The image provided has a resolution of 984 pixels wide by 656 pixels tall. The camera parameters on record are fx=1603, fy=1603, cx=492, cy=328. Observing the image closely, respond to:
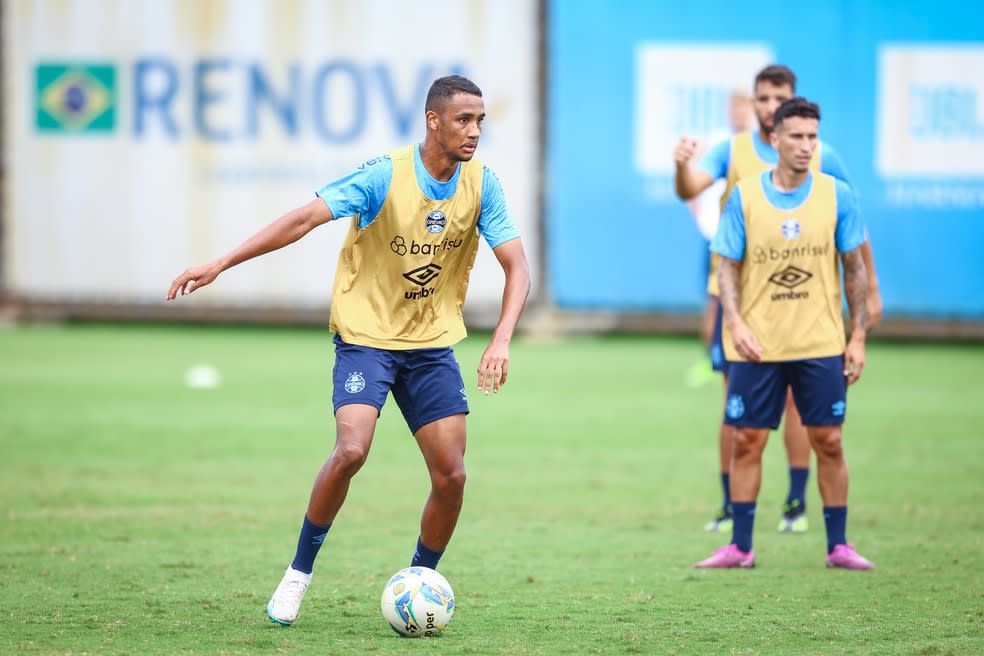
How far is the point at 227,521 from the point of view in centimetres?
878

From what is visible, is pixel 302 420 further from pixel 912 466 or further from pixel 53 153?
pixel 53 153

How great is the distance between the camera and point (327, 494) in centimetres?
626

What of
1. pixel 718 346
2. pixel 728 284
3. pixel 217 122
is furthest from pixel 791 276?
pixel 217 122

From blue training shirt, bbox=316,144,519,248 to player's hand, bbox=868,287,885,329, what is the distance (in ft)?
7.17

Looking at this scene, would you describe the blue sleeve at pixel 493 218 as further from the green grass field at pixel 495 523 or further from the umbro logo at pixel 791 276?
the umbro logo at pixel 791 276

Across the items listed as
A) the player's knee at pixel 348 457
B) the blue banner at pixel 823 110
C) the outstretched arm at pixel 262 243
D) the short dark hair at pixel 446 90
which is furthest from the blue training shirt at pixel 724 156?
the blue banner at pixel 823 110

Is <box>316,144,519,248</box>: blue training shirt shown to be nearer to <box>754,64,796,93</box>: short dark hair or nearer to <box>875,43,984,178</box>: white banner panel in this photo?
<box>754,64,796,93</box>: short dark hair

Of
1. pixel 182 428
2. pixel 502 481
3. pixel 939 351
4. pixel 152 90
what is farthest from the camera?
pixel 152 90

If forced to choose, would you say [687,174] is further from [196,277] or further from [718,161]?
[196,277]

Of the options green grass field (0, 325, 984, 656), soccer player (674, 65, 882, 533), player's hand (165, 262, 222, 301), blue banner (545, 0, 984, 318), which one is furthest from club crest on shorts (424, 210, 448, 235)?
blue banner (545, 0, 984, 318)

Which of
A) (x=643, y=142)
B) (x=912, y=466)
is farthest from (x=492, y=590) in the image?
(x=643, y=142)

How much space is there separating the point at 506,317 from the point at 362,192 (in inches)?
29.5

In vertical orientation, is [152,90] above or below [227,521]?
above

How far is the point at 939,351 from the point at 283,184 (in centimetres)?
830
